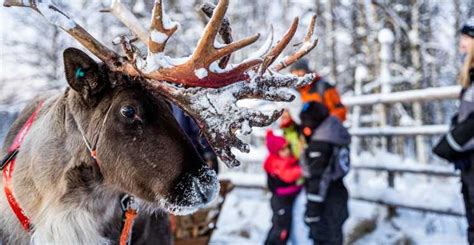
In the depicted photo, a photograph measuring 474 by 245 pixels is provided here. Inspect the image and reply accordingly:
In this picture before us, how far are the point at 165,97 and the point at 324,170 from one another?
8.03ft

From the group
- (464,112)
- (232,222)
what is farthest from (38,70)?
(464,112)

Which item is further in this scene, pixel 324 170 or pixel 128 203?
pixel 324 170

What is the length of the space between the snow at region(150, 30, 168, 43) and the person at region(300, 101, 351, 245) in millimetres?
2521

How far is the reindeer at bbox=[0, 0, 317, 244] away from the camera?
1.94 m

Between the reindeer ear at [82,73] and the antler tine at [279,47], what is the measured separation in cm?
65

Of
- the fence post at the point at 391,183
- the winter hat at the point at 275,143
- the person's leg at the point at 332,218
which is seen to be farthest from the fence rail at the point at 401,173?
the winter hat at the point at 275,143

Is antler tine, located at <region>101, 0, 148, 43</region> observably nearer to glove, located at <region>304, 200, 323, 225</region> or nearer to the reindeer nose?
the reindeer nose

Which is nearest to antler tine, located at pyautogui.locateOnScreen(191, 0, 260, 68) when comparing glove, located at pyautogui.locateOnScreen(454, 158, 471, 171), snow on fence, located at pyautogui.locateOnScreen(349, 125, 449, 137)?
glove, located at pyautogui.locateOnScreen(454, 158, 471, 171)

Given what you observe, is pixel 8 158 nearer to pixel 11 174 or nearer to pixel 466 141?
pixel 11 174

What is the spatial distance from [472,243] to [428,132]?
7.09ft

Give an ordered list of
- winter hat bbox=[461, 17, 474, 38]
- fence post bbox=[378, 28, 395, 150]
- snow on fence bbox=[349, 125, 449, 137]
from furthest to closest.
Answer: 1. fence post bbox=[378, 28, 395, 150]
2. snow on fence bbox=[349, 125, 449, 137]
3. winter hat bbox=[461, 17, 474, 38]

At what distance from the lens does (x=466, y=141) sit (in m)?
3.21

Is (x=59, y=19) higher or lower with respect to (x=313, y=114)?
higher

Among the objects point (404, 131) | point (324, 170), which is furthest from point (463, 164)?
point (404, 131)
